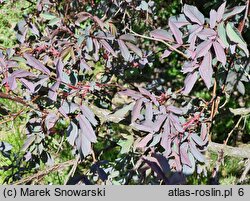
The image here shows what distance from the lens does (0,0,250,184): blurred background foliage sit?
192 centimetres

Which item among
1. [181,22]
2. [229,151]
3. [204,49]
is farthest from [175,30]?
[229,151]

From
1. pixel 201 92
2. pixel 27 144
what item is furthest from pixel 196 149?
pixel 201 92

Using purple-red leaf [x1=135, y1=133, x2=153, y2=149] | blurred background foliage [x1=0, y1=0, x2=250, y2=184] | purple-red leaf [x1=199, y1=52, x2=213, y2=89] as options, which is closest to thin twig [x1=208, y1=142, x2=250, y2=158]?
blurred background foliage [x1=0, y1=0, x2=250, y2=184]

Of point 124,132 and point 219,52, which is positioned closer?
point 219,52

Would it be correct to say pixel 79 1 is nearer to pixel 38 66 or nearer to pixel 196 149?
pixel 38 66

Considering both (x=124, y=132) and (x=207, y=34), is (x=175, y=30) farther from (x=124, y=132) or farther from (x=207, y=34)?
(x=124, y=132)

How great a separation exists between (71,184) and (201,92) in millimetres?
2280

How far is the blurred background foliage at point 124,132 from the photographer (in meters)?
1.92

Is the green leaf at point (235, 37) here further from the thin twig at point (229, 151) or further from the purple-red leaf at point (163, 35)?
the thin twig at point (229, 151)

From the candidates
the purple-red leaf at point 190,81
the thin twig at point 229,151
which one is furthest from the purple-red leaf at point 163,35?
the thin twig at point 229,151

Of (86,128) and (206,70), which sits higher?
(206,70)

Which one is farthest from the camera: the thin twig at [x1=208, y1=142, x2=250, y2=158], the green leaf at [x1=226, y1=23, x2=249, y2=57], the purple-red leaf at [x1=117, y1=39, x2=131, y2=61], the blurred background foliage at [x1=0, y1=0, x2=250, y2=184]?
the blurred background foliage at [x1=0, y1=0, x2=250, y2=184]

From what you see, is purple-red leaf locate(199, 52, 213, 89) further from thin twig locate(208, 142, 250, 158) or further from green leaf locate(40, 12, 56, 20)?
green leaf locate(40, 12, 56, 20)

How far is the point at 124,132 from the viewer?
145cm
